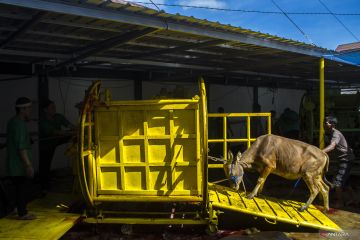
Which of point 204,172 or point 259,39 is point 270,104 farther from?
point 204,172

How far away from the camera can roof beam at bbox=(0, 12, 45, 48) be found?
17.3 feet

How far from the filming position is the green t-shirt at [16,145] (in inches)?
220

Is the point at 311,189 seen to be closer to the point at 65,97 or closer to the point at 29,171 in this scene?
the point at 29,171

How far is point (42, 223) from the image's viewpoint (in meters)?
5.57

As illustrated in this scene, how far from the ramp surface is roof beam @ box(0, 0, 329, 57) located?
9.27 ft

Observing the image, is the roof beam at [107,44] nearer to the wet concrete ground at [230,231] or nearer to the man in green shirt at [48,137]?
the man in green shirt at [48,137]

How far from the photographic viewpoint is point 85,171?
5.66 metres

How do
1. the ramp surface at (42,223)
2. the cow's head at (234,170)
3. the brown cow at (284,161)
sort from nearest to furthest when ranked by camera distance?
the ramp surface at (42,223), the cow's head at (234,170), the brown cow at (284,161)

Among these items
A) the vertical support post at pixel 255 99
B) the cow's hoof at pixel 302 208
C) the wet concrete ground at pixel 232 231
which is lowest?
the wet concrete ground at pixel 232 231

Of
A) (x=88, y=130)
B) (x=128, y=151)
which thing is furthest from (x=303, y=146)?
(x=88, y=130)

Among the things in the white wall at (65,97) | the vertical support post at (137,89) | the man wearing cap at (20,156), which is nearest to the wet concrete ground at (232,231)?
the man wearing cap at (20,156)

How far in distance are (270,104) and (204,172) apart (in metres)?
14.4

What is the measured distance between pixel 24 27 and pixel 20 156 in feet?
6.24

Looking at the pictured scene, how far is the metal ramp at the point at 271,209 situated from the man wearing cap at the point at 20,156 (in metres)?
2.74
